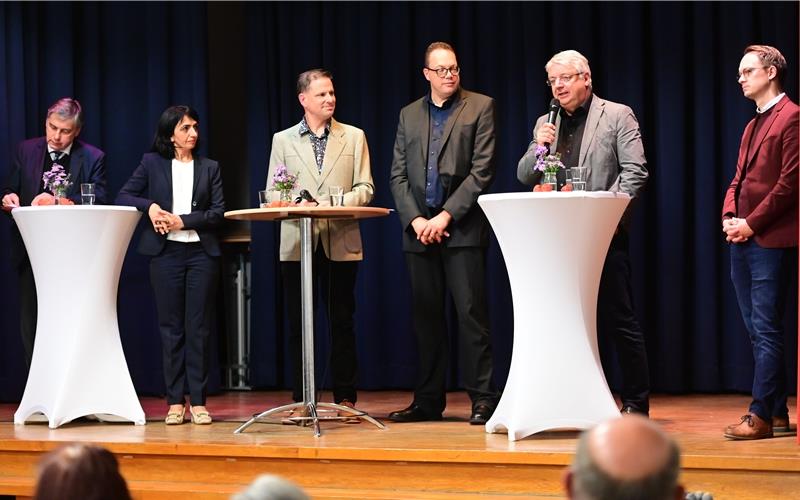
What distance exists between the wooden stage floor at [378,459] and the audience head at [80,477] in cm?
260

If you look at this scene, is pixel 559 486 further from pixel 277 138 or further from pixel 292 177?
pixel 277 138

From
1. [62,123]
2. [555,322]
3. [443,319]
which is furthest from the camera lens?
[62,123]

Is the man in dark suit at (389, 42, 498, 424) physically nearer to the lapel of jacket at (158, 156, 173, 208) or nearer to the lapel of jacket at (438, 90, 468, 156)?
the lapel of jacket at (438, 90, 468, 156)

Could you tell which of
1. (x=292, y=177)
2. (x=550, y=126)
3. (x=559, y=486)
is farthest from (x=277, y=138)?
(x=559, y=486)

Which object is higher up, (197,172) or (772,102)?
(772,102)

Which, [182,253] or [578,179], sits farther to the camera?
[182,253]

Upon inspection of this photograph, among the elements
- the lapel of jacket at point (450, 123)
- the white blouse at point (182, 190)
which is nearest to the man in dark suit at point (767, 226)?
the lapel of jacket at point (450, 123)

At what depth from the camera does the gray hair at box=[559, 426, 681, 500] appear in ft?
5.11

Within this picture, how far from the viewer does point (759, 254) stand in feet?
14.7

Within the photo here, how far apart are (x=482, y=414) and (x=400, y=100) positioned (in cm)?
240

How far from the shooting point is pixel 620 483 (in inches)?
61.6

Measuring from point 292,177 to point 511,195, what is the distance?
0.96 metres

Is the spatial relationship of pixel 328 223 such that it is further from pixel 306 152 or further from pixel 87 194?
pixel 87 194

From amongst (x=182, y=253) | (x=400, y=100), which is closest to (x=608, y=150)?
(x=182, y=253)
